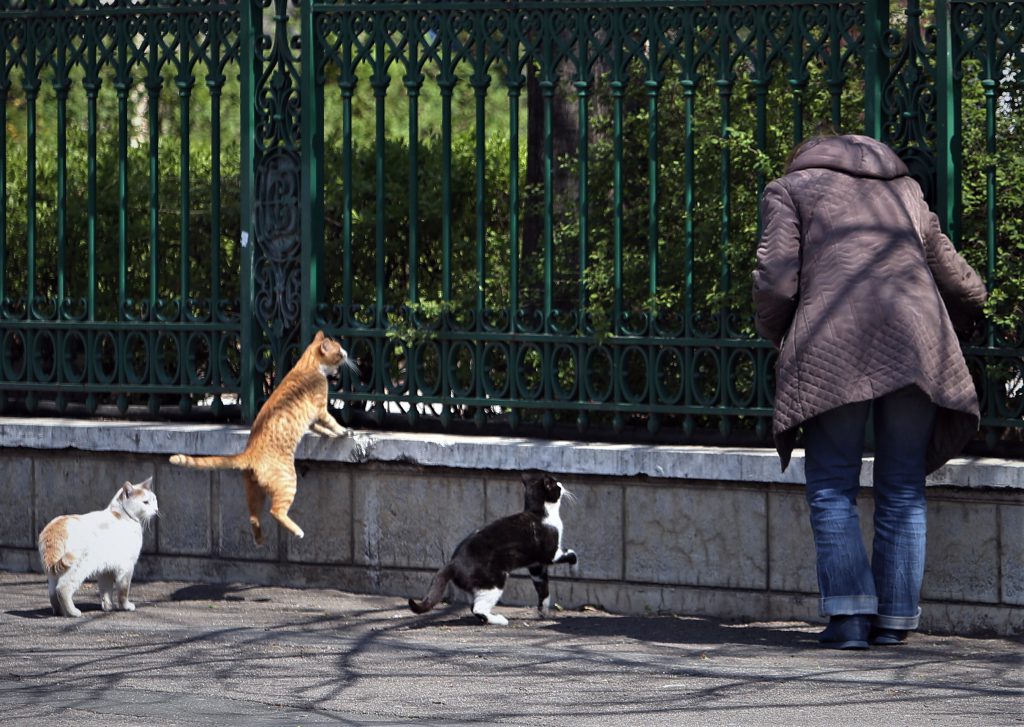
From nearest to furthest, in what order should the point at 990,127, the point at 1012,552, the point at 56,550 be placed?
the point at 1012,552 < the point at 990,127 < the point at 56,550

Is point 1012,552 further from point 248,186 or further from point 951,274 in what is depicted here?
point 248,186

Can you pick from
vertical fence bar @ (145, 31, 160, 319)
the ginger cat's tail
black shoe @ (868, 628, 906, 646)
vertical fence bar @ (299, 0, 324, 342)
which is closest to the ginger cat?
the ginger cat's tail

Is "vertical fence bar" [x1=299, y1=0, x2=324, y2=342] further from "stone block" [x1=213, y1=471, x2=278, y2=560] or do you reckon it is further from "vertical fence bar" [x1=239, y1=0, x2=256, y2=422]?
"stone block" [x1=213, y1=471, x2=278, y2=560]

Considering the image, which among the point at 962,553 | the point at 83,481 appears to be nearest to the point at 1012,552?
the point at 962,553

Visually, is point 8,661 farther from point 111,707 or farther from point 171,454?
point 171,454

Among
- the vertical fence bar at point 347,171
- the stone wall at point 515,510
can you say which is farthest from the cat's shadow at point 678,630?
the vertical fence bar at point 347,171

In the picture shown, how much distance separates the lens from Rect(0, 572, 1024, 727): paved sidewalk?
6.32m

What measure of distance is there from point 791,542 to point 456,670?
1.63m

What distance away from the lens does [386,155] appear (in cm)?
970

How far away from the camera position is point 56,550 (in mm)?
8078

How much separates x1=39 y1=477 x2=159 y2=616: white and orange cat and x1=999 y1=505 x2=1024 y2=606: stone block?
134 inches

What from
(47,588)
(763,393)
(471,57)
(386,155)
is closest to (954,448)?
(763,393)

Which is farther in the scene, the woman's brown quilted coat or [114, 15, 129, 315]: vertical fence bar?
[114, 15, 129, 315]: vertical fence bar

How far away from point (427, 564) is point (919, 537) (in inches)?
87.3
